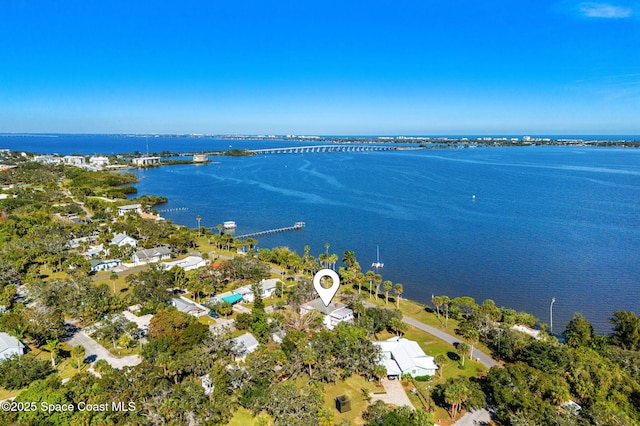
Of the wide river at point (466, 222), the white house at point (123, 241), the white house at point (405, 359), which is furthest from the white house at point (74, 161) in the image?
the white house at point (405, 359)

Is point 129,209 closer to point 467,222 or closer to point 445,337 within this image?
point 445,337

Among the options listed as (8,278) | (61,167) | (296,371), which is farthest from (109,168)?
(296,371)

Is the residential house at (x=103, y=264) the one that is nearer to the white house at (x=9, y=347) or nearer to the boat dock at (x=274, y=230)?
the white house at (x=9, y=347)

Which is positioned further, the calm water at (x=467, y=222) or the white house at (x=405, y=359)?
the calm water at (x=467, y=222)

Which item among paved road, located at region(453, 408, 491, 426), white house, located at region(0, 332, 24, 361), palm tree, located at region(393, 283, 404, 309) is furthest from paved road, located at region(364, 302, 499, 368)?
white house, located at region(0, 332, 24, 361)

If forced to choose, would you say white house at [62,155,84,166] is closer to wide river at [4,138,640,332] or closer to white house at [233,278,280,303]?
wide river at [4,138,640,332]

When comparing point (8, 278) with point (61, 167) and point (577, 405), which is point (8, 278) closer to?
point (577, 405)
